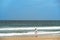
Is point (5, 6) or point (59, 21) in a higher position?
point (5, 6)

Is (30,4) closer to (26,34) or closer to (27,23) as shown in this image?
(27,23)

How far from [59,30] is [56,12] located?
0.25m

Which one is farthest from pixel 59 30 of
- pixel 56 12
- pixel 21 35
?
pixel 21 35

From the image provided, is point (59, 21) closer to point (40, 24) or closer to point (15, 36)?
point (40, 24)

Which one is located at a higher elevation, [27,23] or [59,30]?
[27,23]

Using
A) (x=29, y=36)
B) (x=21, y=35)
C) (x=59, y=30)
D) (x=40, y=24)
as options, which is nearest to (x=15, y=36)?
(x=21, y=35)

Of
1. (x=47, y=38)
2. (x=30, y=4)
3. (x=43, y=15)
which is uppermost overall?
(x=30, y=4)

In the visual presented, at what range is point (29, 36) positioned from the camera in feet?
4.72

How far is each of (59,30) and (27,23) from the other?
44cm

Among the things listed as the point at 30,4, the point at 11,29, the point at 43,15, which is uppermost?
the point at 30,4

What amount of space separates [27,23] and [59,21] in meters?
0.42

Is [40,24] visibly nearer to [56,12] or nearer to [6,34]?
[56,12]

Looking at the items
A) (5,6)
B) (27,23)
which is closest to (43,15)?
(27,23)

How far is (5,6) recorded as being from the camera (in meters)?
1.40
